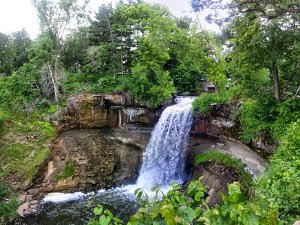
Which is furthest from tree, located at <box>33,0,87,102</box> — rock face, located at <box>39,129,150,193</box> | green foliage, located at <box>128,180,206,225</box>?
green foliage, located at <box>128,180,206,225</box>

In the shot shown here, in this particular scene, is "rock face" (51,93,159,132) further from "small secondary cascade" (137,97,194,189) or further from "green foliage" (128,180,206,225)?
"green foliage" (128,180,206,225)

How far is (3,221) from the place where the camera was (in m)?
11.2

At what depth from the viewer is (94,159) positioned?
16266mm

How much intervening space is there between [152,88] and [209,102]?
444 cm

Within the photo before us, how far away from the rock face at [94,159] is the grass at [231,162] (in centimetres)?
434

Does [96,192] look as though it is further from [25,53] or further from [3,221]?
[25,53]

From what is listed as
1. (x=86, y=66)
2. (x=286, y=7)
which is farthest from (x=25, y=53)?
(x=286, y=7)

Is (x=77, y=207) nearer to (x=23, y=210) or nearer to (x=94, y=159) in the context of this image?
(x=23, y=210)

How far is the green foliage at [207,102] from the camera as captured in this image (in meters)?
16.5

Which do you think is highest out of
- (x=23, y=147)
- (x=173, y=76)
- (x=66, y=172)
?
(x=173, y=76)

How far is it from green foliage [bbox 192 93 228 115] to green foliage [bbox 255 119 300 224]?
8.24 meters

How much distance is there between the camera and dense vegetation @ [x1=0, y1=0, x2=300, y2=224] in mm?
5938

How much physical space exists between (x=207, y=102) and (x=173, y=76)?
8752mm

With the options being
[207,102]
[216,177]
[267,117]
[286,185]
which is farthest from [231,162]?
[286,185]
